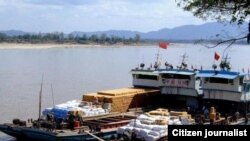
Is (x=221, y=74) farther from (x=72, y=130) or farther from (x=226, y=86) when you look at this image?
(x=72, y=130)

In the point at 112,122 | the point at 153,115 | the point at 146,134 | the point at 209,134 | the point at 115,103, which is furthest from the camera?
the point at 115,103

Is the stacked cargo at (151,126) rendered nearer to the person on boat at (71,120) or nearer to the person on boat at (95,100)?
the person on boat at (71,120)

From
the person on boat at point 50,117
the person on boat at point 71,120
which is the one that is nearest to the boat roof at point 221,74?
the person on boat at point 71,120

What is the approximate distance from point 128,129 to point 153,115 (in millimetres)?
2322

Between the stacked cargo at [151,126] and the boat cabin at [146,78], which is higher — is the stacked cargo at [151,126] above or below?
below

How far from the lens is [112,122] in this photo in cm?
2642

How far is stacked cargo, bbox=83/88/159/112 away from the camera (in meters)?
29.4

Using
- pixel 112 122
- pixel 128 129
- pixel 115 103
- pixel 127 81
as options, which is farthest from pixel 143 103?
pixel 127 81

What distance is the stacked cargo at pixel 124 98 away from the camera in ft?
96.4

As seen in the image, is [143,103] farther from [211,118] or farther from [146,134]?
A: [146,134]

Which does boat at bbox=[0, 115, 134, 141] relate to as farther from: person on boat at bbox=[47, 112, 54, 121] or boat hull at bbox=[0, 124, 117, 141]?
person on boat at bbox=[47, 112, 54, 121]

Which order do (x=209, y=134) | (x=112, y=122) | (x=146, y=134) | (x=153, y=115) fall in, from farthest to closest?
1. (x=112, y=122)
2. (x=153, y=115)
3. (x=146, y=134)
4. (x=209, y=134)

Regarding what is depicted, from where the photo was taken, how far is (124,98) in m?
30.4

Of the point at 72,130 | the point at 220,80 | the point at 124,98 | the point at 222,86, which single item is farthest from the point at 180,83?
the point at 72,130
